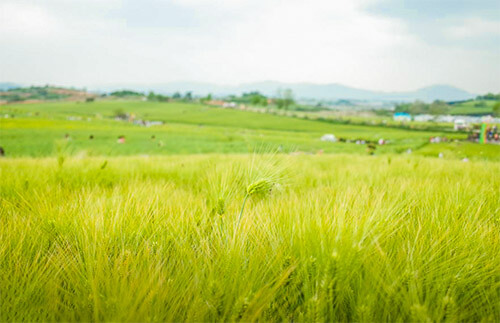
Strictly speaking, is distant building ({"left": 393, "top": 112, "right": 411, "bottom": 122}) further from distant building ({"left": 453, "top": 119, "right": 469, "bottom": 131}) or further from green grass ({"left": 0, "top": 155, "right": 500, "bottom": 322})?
green grass ({"left": 0, "top": 155, "right": 500, "bottom": 322})

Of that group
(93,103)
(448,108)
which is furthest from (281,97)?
(448,108)

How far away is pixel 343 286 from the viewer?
0.76m

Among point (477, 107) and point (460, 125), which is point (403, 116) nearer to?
point (460, 125)

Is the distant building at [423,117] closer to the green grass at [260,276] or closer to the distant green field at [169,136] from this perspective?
the distant green field at [169,136]

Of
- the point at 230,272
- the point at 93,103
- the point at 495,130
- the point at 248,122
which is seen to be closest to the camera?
the point at 230,272

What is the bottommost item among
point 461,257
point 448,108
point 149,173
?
point 149,173

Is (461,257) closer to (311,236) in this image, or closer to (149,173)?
(311,236)

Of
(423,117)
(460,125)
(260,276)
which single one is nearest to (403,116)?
(423,117)

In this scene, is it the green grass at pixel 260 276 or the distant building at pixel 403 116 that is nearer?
the green grass at pixel 260 276

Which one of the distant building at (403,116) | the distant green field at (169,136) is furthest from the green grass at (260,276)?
the distant building at (403,116)

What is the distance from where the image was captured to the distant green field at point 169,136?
1480cm

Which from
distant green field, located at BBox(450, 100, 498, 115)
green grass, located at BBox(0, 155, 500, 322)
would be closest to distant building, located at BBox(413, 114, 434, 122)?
distant green field, located at BBox(450, 100, 498, 115)

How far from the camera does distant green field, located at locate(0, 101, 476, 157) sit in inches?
→ 583

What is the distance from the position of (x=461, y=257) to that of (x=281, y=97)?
332 feet
